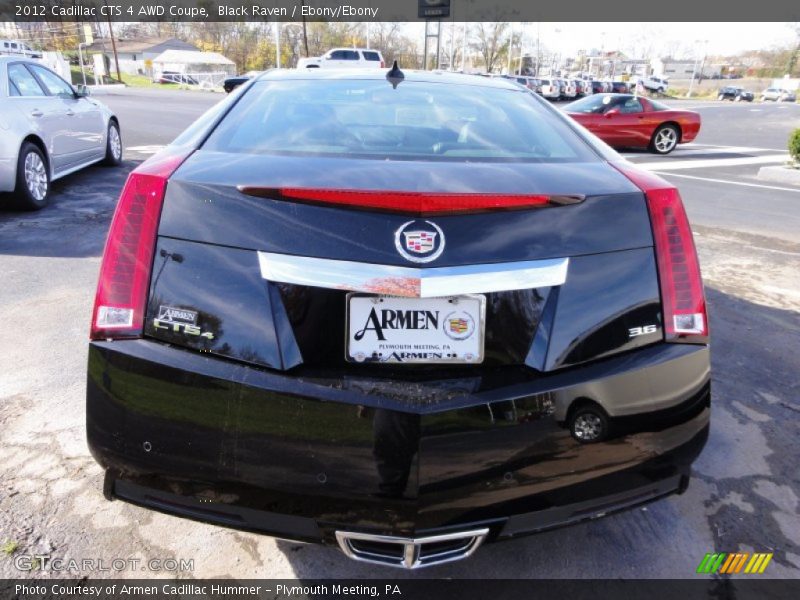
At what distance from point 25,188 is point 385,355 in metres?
6.37

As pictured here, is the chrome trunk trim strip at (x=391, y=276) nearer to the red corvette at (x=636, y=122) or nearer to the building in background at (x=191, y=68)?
the red corvette at (x=636, y=122)

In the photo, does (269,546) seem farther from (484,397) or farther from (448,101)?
(448,101)

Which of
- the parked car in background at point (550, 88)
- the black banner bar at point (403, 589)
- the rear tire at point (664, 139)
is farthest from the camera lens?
the parked car in background at point (550, 88)

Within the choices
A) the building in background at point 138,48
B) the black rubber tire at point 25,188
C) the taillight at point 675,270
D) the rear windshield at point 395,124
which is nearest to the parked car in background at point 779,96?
the black rubber tire at point 25,188

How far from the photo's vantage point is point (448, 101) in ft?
8.98

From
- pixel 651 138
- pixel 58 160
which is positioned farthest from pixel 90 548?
pixel 651 138

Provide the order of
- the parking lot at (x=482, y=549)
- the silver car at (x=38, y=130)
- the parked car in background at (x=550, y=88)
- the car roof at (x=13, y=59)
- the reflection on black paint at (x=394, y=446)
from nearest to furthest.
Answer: the reflection on black paint at (x=394, y=446) < the parking lot at (x=482, y=549) < the silver car at (x=38, y=130) < the car roof at (x=13, y=59) < the parked car in background at (x=550, y=88)

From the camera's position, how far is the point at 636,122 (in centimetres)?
1434

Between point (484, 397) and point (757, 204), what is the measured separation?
8861mm

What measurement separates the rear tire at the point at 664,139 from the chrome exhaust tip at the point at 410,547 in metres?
15.1

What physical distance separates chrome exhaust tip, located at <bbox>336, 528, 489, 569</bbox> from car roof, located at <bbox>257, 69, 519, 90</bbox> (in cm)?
209

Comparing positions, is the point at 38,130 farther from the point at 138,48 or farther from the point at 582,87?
the point at 138,48

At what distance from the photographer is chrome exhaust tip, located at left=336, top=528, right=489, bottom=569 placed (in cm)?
162

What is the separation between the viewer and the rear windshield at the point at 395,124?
6.94ft
